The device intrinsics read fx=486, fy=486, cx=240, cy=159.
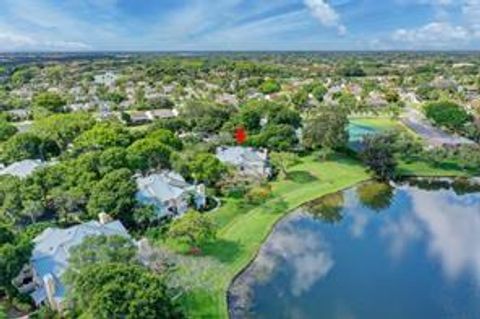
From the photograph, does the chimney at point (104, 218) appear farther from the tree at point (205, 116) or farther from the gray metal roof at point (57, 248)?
the tree at point (205, 116)

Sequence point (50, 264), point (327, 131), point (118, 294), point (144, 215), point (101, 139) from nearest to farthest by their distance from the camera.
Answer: point (118, 294) → point (50, 264) → point (144, 215) → point (101, 139) → point (327, 131)

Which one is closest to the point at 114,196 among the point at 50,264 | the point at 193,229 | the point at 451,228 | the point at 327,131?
the point at 193,229

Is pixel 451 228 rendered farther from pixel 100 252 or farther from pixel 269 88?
pixel 269 88

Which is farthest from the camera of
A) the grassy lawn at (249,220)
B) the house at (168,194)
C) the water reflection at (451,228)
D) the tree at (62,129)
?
the tree at (62,129)

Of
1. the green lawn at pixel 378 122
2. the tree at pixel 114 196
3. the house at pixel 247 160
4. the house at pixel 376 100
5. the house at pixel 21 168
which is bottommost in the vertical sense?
the green lawn at pixel 378 122

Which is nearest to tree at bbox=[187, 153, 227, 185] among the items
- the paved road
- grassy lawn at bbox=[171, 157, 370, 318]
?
grassy lawn at bbox=[171, 157, 370, 318]

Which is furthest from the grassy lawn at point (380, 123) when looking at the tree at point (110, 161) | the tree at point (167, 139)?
the tree at point (110, 161)
